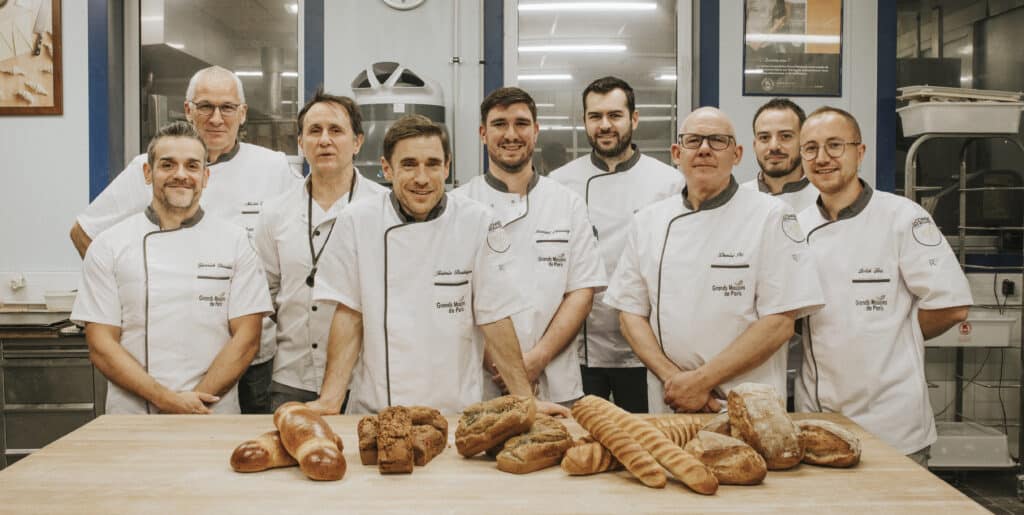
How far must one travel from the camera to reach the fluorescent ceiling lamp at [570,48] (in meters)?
4.24

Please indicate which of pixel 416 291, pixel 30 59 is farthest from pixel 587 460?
pixel 30 59

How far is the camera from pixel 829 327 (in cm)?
216

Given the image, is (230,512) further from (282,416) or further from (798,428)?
(798,428)

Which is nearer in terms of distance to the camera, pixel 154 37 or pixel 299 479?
pixel 299 479

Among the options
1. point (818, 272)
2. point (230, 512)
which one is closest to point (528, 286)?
point (818, 272)

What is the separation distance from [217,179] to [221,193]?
51mm

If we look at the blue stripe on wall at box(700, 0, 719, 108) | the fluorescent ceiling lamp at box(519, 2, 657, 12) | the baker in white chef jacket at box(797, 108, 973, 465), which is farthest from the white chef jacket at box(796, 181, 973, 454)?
the fluorescent ceiling lamp at box(519, 2, 657, 12)

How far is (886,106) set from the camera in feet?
13.6

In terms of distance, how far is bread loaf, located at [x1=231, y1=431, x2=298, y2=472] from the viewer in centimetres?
140

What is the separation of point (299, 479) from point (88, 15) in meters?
3.57

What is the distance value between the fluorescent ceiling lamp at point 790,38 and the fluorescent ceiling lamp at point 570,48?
66 centimetres

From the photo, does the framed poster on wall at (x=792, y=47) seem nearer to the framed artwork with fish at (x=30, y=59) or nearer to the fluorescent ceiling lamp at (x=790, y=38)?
the fluorescent ceiling lamp at (x=790, y=38)

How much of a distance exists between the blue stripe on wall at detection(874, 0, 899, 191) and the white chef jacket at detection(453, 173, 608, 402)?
2234 millimetres

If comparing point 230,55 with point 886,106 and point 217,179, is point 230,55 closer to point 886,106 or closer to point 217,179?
point 217,179
